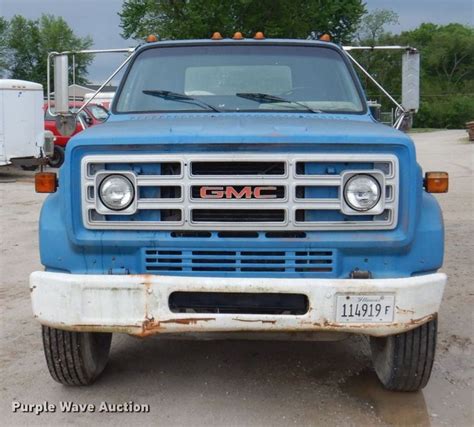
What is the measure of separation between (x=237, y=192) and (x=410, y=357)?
1.43 meters

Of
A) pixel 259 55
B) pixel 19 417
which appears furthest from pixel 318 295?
pixel 259 55

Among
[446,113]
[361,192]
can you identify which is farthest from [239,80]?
[446,113]

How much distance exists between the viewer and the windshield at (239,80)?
15.1ft

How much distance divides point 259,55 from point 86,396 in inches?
104

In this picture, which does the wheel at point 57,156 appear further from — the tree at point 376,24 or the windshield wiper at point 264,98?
the tree at point 376,24

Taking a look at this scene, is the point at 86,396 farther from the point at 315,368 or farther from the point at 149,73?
the point at 149,73

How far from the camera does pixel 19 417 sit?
386 centimetres

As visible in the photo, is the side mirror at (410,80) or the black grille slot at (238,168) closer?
the black grille slot at (238,168)

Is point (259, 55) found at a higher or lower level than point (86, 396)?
higher

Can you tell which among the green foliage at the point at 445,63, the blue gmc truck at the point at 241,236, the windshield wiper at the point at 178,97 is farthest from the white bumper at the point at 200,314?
the green foliage at the point at 445,63

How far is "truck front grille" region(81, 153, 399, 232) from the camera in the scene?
348 cm

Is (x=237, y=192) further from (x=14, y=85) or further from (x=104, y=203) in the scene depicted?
(x=14, y=85)

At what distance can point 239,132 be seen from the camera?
3529 millimetres

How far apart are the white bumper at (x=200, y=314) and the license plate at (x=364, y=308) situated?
0.02 m
